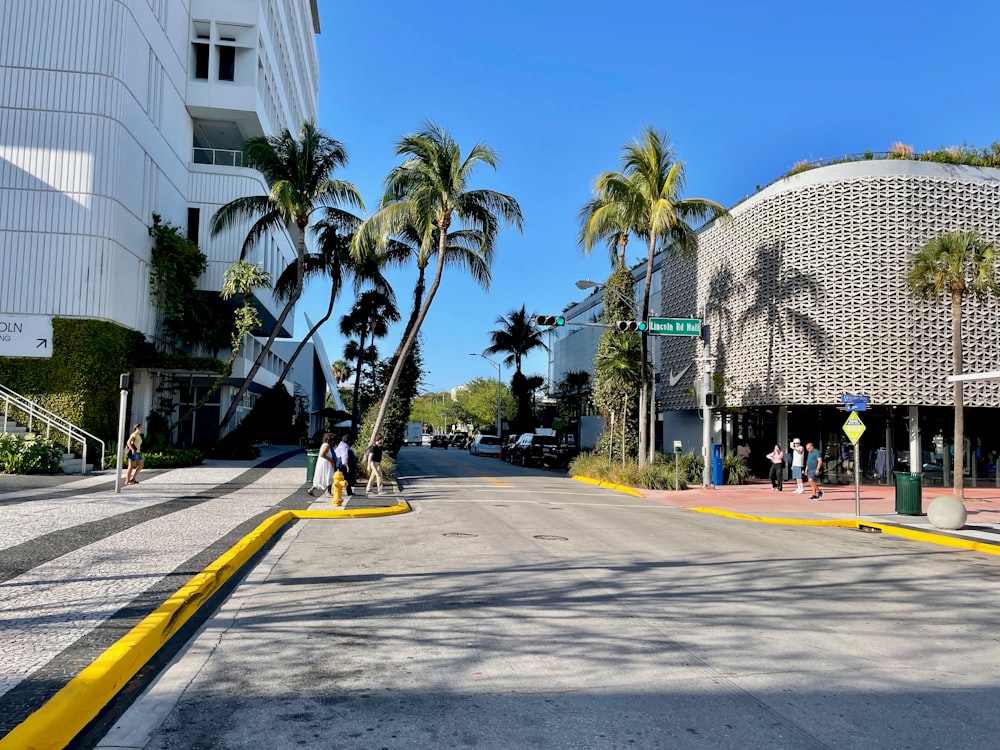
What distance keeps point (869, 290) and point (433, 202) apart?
15.0 meters

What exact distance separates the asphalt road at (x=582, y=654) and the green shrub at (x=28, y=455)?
45.6 feet

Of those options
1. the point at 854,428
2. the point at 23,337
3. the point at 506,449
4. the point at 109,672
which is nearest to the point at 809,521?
the point at 854,428

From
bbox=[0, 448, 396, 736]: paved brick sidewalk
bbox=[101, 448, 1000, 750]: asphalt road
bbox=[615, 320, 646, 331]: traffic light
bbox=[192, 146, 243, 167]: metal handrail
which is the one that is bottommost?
bbox=[101, 448, 1000, 750]: asphalt road

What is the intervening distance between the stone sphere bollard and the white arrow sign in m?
24.7

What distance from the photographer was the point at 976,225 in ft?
88.0

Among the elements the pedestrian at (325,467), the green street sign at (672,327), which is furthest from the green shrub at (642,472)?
the pedestrian at (325,467)

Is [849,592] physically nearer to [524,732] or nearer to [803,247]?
[524,732]

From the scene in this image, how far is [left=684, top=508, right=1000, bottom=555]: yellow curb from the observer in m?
13.5

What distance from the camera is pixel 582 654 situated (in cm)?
591

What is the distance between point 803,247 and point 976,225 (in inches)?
231

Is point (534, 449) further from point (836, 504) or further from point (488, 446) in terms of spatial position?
point (836, 504)

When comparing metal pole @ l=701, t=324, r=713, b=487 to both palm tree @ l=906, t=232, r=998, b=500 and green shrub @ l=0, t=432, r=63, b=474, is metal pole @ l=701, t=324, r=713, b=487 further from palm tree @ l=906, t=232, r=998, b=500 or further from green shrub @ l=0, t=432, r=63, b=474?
green shrub @ l=0, t=432, r=63, b=474

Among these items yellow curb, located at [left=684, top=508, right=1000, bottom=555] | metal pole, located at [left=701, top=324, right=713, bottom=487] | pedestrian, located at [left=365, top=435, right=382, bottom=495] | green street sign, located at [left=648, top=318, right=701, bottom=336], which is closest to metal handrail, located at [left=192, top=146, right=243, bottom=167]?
pedestrian, located at [left=365, top=435, right=382, bottom=495]

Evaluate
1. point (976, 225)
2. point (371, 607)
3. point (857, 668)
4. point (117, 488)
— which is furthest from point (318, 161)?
point (857, 668)
